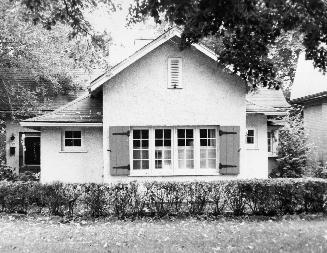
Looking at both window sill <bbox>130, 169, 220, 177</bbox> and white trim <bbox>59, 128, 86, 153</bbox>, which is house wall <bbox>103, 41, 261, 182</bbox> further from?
white trim <bbox>59, 128, 86, 153</bbox>

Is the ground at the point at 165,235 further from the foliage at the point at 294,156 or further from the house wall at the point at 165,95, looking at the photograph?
the foliage at the point at 294,156

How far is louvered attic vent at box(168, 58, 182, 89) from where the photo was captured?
15.4 m

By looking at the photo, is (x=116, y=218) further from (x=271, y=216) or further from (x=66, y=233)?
(x=271, y=216)

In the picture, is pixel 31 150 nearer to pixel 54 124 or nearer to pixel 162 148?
pixel 54 124

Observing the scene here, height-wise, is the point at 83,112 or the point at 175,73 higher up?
the point at 175,73

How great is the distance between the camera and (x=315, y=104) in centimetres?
2255

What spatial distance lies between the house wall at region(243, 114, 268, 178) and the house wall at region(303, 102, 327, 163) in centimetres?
497

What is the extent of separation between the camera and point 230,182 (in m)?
12.9

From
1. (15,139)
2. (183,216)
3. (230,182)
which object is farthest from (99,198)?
(15,139)

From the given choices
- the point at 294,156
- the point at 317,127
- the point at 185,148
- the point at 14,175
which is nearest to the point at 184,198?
the point at 185,148

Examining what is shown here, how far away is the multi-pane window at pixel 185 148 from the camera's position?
1531cm

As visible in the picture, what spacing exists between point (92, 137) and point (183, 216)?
5.87 metres

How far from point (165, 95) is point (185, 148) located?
6.12ft

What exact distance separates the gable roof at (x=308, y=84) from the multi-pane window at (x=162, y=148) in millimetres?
8718
